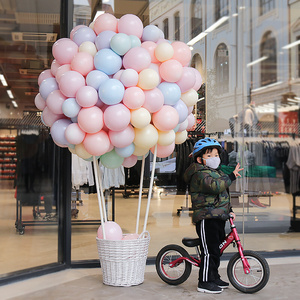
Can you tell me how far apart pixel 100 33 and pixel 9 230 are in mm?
2215

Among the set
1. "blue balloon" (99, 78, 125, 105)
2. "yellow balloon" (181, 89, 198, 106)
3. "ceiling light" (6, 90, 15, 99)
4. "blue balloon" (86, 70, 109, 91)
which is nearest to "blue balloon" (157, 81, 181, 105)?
"yellow balloon" (181, 89, 198, 106)

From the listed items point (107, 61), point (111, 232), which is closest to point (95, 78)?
point (107, 61)

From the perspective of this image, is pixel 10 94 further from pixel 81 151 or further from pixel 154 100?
pixel 154 100

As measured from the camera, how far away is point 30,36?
4.95 metres

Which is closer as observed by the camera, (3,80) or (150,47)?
(150,47)

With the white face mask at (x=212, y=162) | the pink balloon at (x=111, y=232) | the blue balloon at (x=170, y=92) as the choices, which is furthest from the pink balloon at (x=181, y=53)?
the pink balloon at (x=111, y=232)

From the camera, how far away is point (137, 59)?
373 centimetres

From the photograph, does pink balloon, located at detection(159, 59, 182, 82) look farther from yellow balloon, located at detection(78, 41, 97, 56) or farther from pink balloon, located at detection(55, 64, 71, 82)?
pink balloon, located at detection(55, 64, 71, 82)

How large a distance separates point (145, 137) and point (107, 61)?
0.65m

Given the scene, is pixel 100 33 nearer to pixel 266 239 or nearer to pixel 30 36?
pixel 30 36

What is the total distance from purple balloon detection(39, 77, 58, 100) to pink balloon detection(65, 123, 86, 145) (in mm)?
406

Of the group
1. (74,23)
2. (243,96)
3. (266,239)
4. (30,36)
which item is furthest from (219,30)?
(266,239)

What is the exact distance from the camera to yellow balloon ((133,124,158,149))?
382cm

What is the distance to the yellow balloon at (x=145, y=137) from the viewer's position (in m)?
3.82
